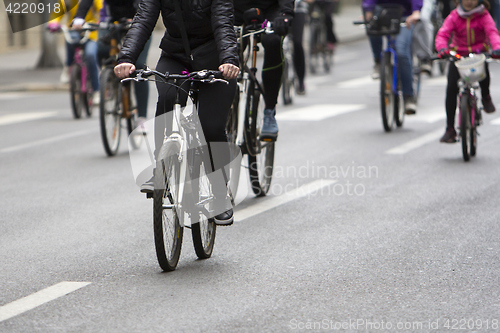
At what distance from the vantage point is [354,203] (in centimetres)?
682

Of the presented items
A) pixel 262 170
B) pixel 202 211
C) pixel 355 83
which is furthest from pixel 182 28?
pixel 355 83

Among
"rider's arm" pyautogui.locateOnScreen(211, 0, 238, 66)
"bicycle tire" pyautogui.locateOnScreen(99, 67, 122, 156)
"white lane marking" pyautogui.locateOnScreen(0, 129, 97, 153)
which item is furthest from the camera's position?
"white lane marking" pyautogui.locateOnScreen(0, 129, 97, 153)

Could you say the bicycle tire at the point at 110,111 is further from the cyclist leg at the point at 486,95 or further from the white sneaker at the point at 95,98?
the cyclist leg at the point at 486,95

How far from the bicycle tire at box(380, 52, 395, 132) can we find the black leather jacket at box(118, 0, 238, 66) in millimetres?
5461

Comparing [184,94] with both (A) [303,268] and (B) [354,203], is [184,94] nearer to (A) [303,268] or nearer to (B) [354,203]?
(A) [303,268]

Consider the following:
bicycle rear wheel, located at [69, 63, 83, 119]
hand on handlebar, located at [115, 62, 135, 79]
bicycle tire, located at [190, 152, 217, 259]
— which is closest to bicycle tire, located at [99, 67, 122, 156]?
bicycle rear wheel, located at [69, 63, 83, 119]

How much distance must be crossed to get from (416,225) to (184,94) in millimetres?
2065

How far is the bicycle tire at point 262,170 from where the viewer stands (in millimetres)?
6844

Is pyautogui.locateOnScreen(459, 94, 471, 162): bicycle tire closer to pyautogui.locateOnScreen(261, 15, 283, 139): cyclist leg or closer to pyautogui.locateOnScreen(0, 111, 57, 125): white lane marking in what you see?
pyautogui.locateOnScreen(261, 15, 283, 139): cyclist leg

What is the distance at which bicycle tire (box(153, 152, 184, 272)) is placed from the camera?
176 inches

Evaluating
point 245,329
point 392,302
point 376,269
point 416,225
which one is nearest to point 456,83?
point 416,225

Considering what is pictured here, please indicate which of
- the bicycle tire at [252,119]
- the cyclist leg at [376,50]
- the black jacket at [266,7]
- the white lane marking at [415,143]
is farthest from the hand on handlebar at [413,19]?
the bicycle tire at [252,119]

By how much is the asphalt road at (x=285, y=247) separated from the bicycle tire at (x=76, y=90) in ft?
7.13

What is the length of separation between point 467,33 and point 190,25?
425cm
